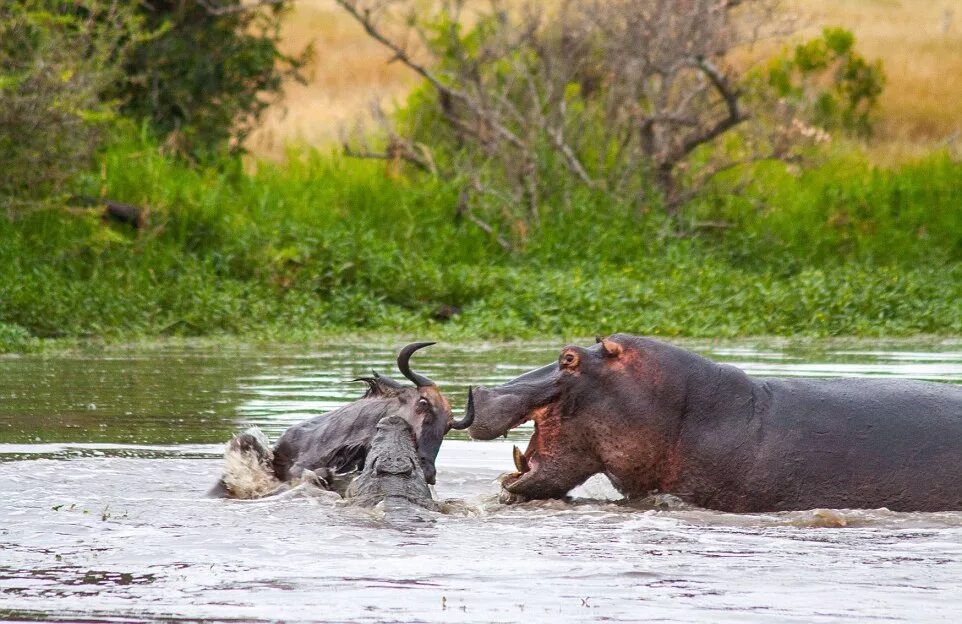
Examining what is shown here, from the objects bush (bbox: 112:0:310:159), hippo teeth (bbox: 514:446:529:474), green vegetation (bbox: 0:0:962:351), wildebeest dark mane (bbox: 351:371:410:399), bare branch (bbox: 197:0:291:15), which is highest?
bare branch (bbox: 197:0:291:15)

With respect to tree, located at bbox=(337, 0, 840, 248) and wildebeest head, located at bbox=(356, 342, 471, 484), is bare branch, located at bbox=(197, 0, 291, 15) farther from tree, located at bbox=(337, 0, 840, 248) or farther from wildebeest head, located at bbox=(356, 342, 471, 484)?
wildebeest head, located at bbox=(356, 342, 471, 484)

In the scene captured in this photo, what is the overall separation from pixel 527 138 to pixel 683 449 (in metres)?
9.62

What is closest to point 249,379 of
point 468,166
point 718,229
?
point 468,166

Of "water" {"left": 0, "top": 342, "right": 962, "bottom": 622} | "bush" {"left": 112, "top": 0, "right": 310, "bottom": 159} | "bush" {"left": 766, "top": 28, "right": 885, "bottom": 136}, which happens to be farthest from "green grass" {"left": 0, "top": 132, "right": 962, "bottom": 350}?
"bush" {"left": 766, "top": 28, "right": 885, "bottom": 136}

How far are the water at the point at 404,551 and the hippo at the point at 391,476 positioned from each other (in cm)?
8

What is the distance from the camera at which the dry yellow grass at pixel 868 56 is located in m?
33.0

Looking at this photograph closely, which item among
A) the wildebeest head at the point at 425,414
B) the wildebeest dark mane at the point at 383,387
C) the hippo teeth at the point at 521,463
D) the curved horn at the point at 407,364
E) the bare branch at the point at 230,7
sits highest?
the bare branch at the point at 230,7

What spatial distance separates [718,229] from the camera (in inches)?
585

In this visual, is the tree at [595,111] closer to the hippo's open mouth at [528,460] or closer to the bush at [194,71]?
the bush at [194,71]

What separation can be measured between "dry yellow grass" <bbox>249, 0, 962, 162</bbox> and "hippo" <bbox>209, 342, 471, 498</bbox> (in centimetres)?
2205

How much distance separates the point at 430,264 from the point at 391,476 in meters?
7.45

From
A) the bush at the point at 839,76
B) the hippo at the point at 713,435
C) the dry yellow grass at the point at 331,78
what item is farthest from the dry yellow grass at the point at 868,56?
the hippo at the point at 713,435

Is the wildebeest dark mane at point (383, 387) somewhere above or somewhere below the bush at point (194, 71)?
below

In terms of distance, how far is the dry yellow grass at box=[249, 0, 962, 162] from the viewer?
108 ft
